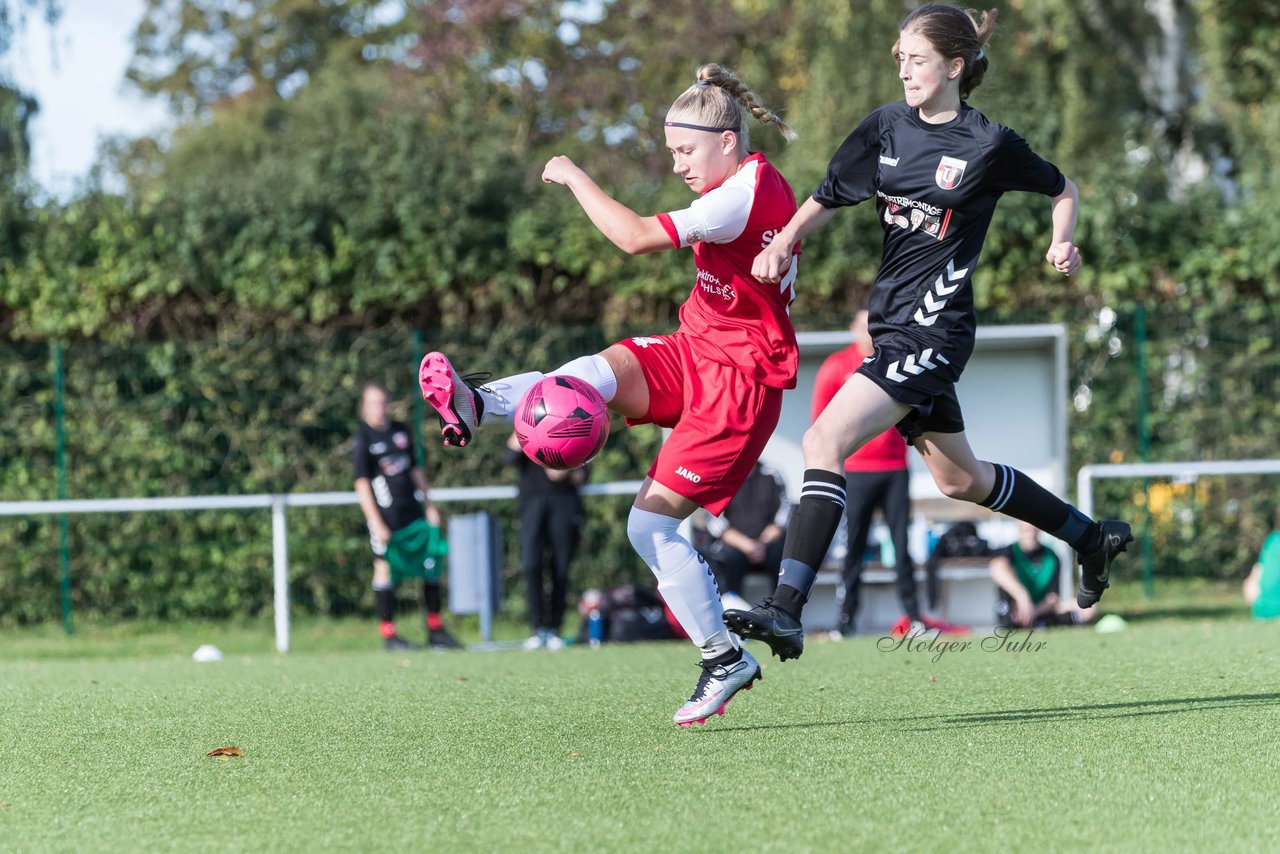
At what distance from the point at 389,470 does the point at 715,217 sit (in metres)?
6.41

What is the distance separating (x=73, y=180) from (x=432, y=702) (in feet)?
29.8

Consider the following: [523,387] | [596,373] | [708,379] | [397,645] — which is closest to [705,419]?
[708,379]

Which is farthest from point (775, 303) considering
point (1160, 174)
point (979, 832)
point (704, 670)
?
point (1160, 174)

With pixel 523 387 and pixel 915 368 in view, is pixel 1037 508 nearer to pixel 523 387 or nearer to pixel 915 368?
pixel 915 368

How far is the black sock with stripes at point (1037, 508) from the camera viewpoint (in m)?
5.07

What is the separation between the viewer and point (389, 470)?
412 inches

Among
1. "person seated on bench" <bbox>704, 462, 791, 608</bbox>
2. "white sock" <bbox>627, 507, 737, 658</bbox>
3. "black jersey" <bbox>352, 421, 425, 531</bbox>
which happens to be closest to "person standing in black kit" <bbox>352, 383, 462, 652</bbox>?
"black jersey" <bbox>352, 421, 425, 531</bbox>

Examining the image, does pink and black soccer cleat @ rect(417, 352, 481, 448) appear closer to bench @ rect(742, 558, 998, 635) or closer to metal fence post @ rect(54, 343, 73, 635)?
bench @ rect(742, 558, 998, 635)

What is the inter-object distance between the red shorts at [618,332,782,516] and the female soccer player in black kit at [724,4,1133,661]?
0.25 meters

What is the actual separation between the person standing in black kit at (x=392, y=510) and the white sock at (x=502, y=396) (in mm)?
5942

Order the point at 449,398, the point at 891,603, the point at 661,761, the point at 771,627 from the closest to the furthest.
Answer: the point at 661,761 < the point at 771,627 < the point at 449,398 < the point at 891,603

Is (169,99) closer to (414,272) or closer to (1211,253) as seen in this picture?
(414,272)

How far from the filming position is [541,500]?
10.7m

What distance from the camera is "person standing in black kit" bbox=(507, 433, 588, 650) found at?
10.6 m
